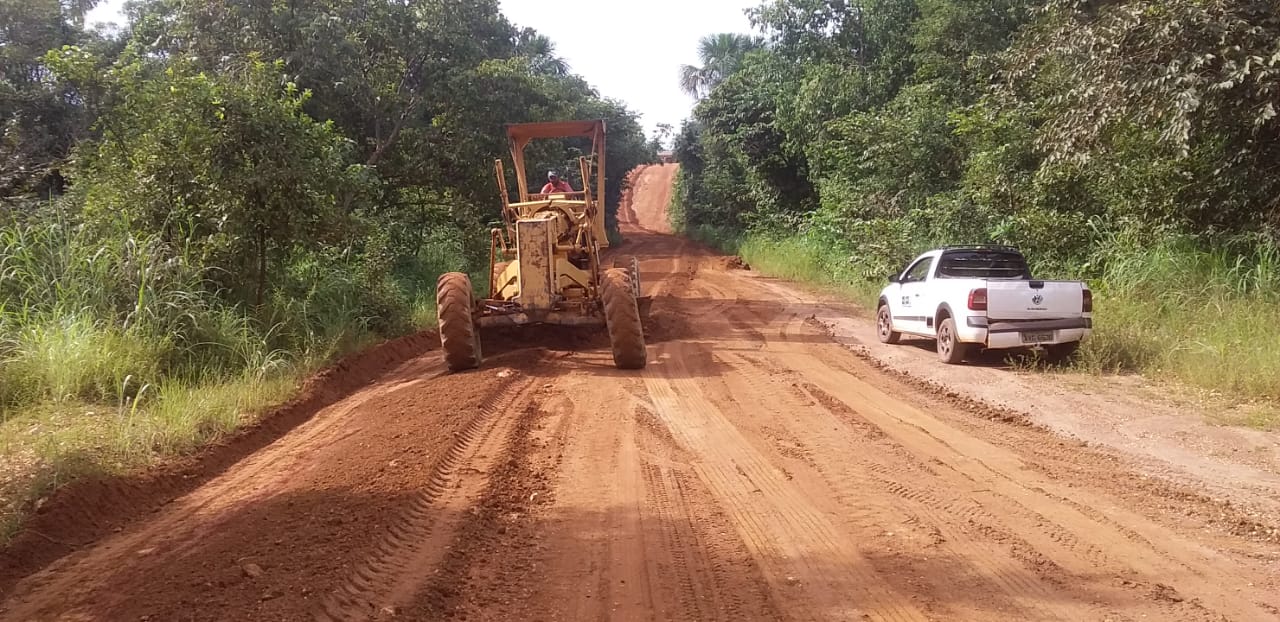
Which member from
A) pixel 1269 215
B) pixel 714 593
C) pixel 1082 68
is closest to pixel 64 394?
pixel 714 593

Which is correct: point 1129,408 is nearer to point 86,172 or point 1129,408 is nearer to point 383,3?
point 86,172

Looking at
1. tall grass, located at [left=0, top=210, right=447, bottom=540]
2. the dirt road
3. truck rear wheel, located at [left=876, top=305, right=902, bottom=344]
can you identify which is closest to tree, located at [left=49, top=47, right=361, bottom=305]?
tall grass, located at [left=0, top=210, right=447, bottom=540]

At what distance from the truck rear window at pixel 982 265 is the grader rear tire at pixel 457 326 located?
6.17 metres

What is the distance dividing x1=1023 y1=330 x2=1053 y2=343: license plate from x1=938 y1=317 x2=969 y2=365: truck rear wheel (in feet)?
2.25

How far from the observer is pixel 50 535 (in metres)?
4.88

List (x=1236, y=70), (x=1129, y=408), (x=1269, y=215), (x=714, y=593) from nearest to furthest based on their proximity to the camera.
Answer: (x=714, y=593) → (x=1129, y=408) → (x=1236, y=70) → (x=1269, y=215)

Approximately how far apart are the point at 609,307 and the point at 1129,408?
5.45 meters

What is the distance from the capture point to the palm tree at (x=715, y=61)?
1859 inches

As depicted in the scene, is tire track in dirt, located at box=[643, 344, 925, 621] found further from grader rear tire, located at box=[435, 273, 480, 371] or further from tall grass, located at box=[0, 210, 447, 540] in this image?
tall grass, located at box=[0, 210, 447, 540]

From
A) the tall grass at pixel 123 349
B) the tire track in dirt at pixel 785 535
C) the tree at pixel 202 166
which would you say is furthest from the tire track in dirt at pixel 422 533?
Result: the tree at pixel 202 166

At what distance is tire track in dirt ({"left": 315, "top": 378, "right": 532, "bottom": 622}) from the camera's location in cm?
390

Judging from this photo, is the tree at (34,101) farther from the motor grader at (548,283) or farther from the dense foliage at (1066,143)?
the dense foliage at (1066,143)

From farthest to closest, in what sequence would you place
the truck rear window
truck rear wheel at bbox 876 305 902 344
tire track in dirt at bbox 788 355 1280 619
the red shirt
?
the red shirt → truck rear wheel at bbox 876 305 902 344 → the truck rear window → tire track in dirt at bbox 788 355 1280 619

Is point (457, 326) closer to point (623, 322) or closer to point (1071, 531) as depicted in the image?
point (623, 322)
